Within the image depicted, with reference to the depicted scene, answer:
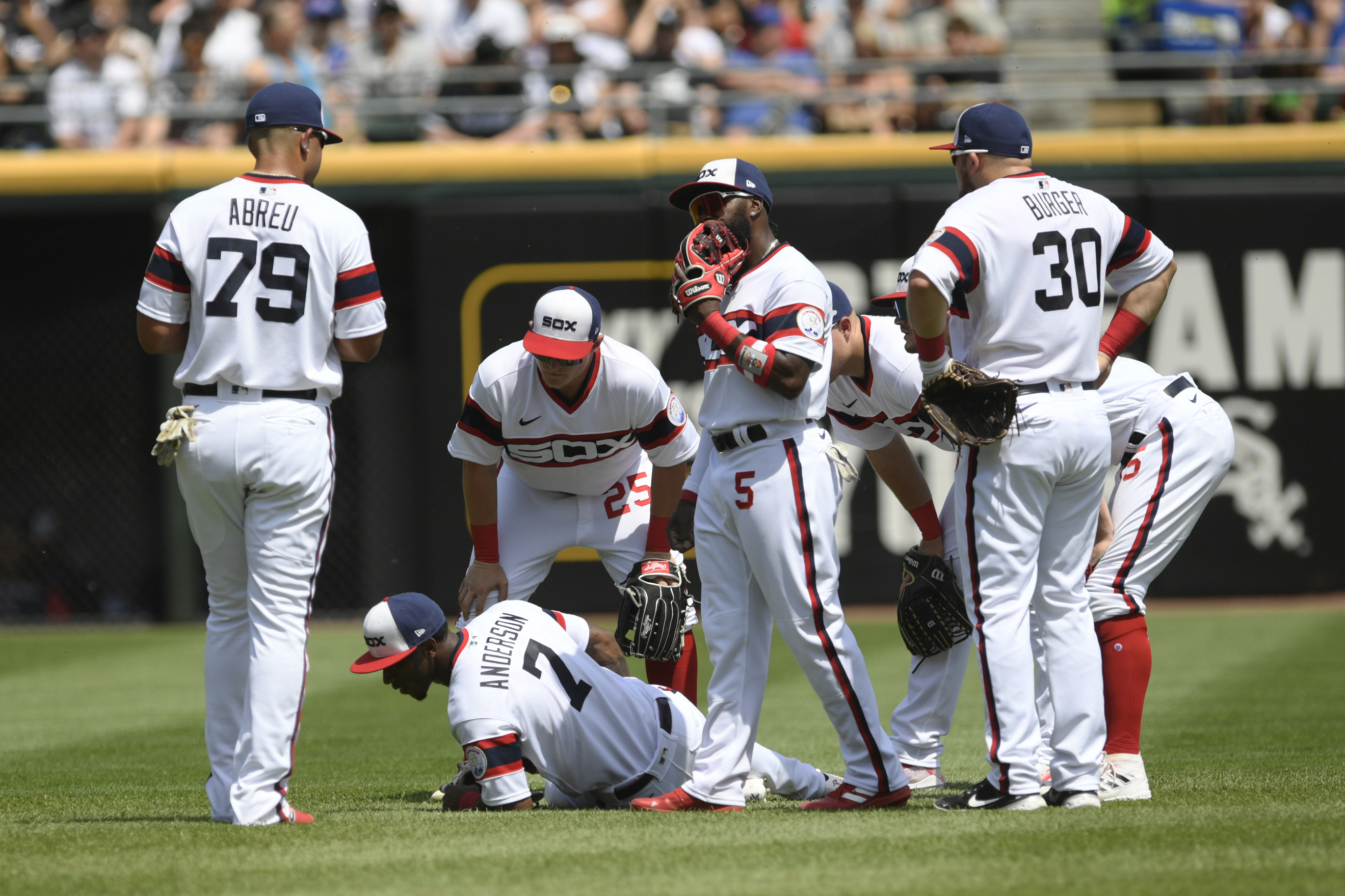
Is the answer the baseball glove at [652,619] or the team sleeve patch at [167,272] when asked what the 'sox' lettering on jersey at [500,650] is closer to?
the baseball glove at [652,619]

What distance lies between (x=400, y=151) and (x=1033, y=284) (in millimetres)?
8655

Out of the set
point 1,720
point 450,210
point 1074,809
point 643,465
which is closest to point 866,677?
point 1074,809

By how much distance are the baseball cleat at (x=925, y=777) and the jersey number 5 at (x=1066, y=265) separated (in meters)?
1.91

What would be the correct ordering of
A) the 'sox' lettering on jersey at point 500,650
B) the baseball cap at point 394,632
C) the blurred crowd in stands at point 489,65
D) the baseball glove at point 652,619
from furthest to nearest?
the blurred crowd in stands at point 489,65 → the baseball glove at point 652,619 → the baseball cap at point 394,632 → the 'sox' lettering on jersey at point 500,650

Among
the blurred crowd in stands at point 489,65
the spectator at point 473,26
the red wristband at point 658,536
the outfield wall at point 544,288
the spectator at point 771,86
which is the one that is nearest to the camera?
the red wristband at point 658,536

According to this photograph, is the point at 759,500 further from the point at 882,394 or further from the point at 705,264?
the point at 882,394

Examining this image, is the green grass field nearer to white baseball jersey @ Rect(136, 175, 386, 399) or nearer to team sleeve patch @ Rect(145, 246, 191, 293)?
white baseball jersey @ Rect(136, 175, 386, 399)

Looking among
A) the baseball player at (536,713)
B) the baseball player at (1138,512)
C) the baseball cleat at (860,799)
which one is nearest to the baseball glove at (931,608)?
the baseball player at (1138,512)

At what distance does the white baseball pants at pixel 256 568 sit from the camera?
4477mm

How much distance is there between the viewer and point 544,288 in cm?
1216

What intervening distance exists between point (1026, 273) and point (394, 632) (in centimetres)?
228

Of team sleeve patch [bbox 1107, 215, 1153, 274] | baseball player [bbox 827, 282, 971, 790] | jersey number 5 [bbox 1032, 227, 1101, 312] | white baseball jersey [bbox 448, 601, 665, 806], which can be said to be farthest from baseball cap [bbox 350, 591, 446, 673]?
team sleeve patch [bbox 1107, 215, 1153, 274]

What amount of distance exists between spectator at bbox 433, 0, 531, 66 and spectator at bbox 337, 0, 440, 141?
0.22 metres

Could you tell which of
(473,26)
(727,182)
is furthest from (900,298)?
(473,26)
